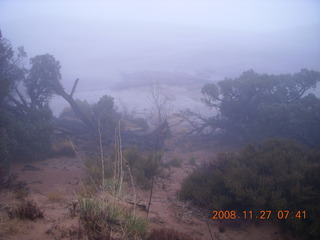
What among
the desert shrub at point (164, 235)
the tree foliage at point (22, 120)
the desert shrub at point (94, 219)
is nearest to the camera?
the desert shrub at point (94, 219)

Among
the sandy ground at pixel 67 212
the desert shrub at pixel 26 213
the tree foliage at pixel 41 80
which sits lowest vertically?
the sandy ground at pixel 67 212

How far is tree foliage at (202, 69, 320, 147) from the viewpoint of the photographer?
13659 mm

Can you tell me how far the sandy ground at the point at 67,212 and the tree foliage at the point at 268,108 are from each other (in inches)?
253

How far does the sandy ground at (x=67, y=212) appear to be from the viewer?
4.18 meters

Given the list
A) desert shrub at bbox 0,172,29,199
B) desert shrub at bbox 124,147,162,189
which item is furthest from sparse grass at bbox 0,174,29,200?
desert shrub at bbox 124,147,162,189

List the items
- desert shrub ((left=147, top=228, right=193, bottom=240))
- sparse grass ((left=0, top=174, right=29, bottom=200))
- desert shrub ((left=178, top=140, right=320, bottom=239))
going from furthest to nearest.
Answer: sparse grass ((left=0, top=174, right=29, bottom=200)), desert shrub ((left=178, top=140, right=320, bottom=239)), desert shrub ((left=147, top=228, right=193, bottom=240))

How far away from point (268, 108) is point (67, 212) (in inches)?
483

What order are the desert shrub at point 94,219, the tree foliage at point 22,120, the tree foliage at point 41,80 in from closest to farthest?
the desert shrub at point 94,219 < the tree foliage at point 22,120 < the tree foliage at point 41,80

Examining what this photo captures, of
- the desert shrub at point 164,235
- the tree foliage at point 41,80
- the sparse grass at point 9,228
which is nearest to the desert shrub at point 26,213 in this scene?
the sparse grass at point 9,228

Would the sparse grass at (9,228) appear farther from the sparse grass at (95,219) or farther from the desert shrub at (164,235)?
the desert shrub at (164,235)

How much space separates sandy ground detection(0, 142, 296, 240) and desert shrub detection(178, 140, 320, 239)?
453 millimetres

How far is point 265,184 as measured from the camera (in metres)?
6.35

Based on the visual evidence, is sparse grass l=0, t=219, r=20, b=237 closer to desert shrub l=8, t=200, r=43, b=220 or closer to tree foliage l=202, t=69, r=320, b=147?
desert shrub l=8, t=200, r=43, b=220
